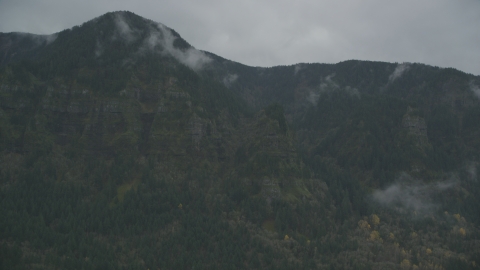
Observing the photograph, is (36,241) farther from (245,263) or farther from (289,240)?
(289,240)

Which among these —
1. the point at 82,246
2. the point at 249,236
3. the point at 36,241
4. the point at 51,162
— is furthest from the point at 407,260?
the point at 51,162

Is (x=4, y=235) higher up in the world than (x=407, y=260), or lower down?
lower down

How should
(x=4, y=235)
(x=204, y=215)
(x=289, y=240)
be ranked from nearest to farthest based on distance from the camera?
1. (x=4, y=235)
2. (x=289, y=240)
3. (x=204, y=215)

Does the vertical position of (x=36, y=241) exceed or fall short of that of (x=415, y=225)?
it falls short

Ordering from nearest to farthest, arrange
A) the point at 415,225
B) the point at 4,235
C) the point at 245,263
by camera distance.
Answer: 1. the point at 4,235
2. the point at 245,263
3. the point at 415,225

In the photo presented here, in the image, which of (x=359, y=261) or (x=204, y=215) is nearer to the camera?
(x=359, y=261)

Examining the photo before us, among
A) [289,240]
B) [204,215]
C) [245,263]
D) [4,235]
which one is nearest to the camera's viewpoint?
[4,235]

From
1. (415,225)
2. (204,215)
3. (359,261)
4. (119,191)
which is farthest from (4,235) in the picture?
(415,225)

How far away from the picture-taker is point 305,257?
158m

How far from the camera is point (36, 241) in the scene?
477 ft

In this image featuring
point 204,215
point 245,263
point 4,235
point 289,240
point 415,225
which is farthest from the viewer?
point 415,225

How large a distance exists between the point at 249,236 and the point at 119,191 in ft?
220

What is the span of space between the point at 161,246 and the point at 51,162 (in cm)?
7745

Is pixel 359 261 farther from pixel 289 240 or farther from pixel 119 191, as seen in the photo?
pixel 119 191
